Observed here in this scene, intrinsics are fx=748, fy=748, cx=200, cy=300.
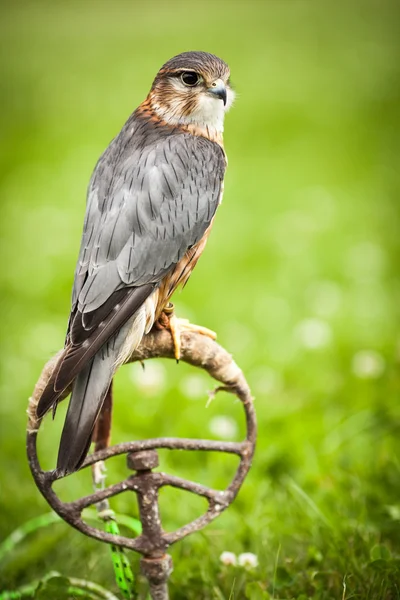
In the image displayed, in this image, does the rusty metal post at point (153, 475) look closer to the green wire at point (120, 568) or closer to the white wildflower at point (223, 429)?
the green wire at point (120, 568)

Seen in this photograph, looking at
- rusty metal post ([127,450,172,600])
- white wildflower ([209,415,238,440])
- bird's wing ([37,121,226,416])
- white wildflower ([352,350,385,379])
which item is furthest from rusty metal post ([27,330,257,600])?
white wildflower ([352,350,385,379])

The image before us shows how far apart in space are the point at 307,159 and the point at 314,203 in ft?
4.86

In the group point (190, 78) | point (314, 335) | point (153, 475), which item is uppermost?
point (190, 78)

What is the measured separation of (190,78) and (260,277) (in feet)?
10.3

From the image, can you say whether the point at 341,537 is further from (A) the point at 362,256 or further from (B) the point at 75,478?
(A) the point at 362,256

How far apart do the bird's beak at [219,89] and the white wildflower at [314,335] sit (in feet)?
6.44

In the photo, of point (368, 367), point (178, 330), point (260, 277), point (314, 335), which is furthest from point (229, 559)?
point (260, 277)

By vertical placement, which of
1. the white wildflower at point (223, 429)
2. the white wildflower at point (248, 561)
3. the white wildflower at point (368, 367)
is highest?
the white wildflower at point (368, 367)

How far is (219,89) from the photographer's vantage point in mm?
2488

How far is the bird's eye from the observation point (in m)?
2.50

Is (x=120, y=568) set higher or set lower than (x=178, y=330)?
lower

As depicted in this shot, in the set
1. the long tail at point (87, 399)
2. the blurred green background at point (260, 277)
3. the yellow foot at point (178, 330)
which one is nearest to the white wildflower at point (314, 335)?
the blurred green background at point (260, 277)

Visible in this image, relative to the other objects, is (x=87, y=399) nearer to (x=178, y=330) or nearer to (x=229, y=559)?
(x=178, y=330)

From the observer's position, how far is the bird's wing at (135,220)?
83.9 inches
